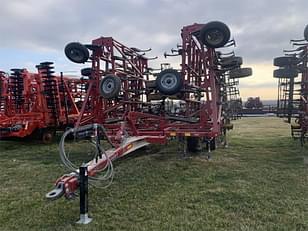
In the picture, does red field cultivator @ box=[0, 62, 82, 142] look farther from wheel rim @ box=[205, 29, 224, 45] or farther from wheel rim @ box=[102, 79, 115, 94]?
wheel rim @ box=[205, 29, 224, 45]

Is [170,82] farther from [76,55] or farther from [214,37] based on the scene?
[76,55]

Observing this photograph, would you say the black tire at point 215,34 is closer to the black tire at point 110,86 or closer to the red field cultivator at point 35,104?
the black tire at point 110,86

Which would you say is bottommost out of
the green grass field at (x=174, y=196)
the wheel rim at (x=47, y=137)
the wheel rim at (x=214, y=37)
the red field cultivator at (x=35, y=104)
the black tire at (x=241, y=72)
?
the green grass field at (x=174, y=196)

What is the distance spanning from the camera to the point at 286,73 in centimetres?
878

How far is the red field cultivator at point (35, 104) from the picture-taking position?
9.55m

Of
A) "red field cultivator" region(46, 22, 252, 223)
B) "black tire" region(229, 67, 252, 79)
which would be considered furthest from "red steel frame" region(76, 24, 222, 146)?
"black tire" region(229, 67, 252, 79)

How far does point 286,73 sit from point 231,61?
152cm

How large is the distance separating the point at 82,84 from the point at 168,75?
20.4ft

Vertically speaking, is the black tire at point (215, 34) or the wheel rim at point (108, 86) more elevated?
the black tire at point (215, 34)

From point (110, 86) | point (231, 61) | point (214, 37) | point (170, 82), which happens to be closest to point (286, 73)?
point (231, 61)

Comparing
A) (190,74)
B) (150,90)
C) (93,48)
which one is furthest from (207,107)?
(93,48)

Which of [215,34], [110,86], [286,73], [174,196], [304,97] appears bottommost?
[174,196]

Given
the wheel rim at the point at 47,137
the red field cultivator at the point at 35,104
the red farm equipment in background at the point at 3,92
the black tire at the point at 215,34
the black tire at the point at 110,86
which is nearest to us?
the black tire at the point at 215,34

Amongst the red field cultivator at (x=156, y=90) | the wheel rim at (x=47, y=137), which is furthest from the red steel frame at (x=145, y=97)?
the wheel rim at (x=47, y=137)
